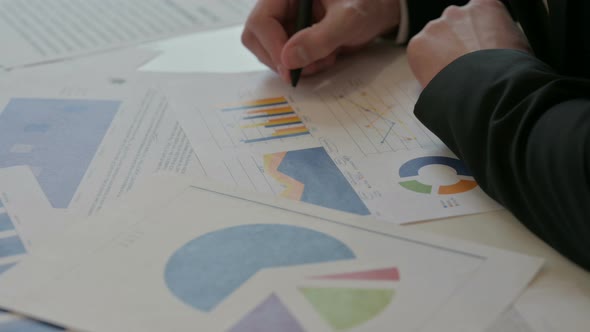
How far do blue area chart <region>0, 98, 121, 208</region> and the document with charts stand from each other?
0.10m

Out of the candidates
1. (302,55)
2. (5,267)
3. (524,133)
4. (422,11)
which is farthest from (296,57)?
(5,267)

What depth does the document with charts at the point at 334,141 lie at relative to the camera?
2.10ft

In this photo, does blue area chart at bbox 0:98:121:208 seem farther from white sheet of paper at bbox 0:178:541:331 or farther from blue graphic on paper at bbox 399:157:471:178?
blue graphic on paper at bbox 399:157:471:178

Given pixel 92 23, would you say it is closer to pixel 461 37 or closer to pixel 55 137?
pixel 55 137

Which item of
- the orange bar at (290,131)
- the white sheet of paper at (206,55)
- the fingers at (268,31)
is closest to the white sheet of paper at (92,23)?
the white sheet of paper at (206,55)

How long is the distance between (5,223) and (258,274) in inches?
9.9

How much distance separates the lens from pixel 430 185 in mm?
660

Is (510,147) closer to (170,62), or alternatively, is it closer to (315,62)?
(315,62)

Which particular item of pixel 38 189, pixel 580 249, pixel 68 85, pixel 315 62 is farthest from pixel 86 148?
pixel 580 249

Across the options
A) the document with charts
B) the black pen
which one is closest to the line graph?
the document with charts

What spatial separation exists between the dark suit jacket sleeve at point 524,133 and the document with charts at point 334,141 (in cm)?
3

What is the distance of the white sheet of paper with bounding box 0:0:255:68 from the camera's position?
1.02 meters

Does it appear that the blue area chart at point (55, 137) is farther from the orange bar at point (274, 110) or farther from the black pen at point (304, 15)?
the black pen at point (304, 15)

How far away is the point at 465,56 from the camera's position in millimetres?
729
